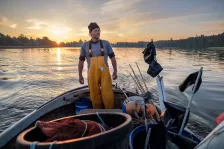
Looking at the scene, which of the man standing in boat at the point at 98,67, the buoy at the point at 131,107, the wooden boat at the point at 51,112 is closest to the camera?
the wooden boat at the point at 51,112

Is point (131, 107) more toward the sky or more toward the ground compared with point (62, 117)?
more toward the sky

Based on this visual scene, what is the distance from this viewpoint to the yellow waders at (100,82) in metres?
5.25

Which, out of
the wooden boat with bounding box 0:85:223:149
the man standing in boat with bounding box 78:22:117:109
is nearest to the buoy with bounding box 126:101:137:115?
the wooden boat with bounding box 0:85:223:149

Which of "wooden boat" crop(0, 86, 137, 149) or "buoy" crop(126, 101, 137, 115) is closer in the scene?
"wooden boat" crop(0, 86, 137, 149)

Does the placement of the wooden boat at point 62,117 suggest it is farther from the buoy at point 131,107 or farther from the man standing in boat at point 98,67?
the man standing in boat at point 98,67

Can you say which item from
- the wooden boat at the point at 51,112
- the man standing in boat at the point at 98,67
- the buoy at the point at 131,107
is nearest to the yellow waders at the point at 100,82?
the man standing in boat at the point at 98,67

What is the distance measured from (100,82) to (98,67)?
1.63 feet

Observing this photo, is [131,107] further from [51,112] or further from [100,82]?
[51,112]

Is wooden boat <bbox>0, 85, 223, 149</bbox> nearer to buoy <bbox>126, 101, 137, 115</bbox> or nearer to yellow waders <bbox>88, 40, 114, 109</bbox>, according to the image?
buoy <bbox>126, 101, 137, 115</bbox>

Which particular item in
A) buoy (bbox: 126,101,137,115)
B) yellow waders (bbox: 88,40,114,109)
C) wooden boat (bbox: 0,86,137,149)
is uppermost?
yellow waders (bbox: 88,40,114,109)

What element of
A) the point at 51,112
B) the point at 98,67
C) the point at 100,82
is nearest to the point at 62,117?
the point at 51,112

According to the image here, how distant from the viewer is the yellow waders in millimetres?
5250

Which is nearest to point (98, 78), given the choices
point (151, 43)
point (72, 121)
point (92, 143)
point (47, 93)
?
point (151, 43)

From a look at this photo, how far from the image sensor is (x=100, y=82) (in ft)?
18.0
